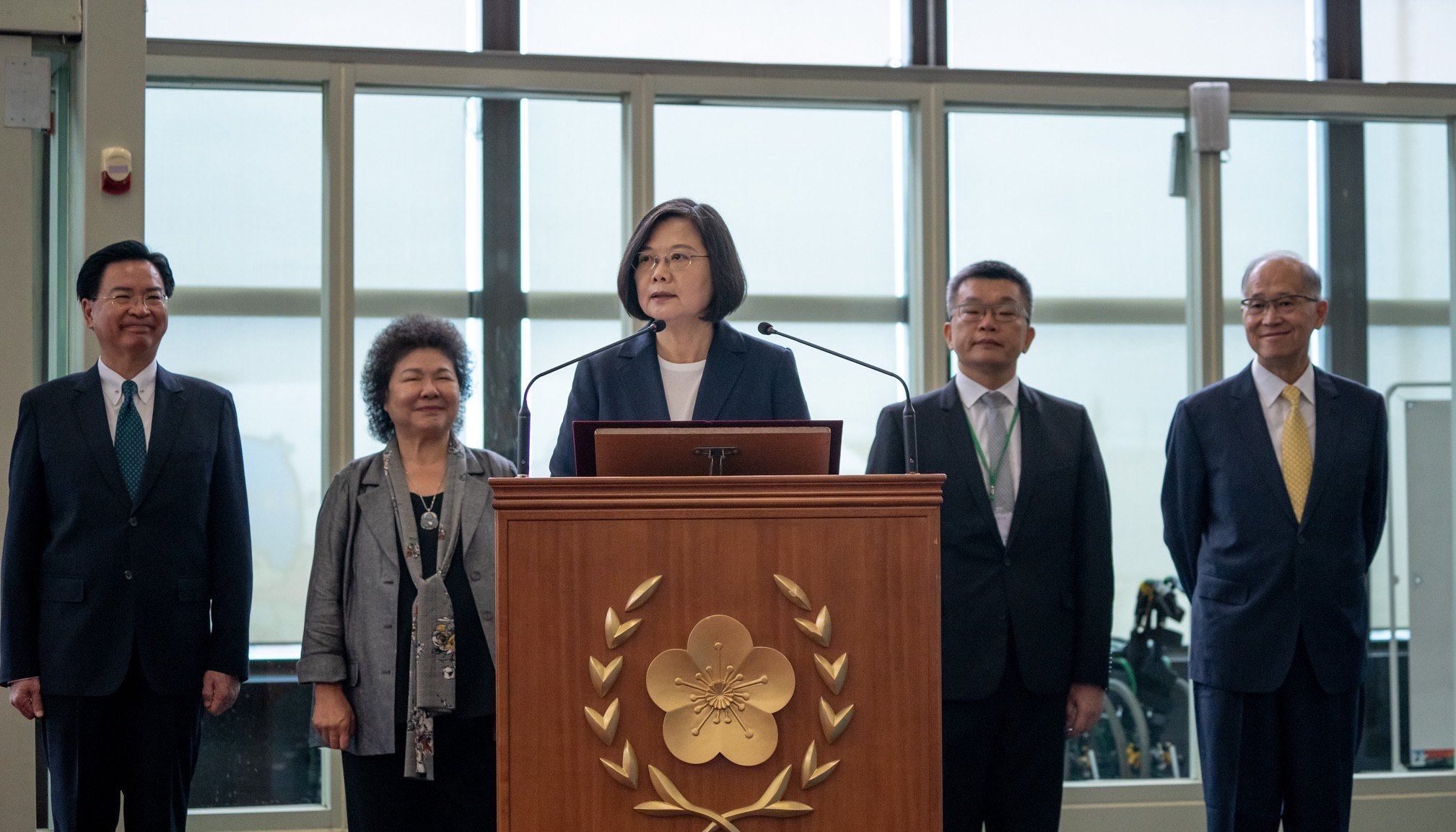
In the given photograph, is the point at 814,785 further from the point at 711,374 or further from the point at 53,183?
the point at 53,183

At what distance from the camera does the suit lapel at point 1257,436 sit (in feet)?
10.6

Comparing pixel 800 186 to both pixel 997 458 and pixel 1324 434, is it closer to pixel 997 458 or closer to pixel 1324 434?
pixel 997 458

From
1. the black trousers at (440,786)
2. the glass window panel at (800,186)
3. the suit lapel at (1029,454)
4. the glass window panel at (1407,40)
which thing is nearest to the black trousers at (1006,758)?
the suit lapel at (1029,454)

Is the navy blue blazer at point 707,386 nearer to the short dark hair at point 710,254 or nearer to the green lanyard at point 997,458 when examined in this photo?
the short dark hair at point 710,254

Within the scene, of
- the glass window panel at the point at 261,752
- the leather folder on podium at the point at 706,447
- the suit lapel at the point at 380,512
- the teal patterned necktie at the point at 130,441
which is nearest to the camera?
the leather folder on podium at the point at 706,447

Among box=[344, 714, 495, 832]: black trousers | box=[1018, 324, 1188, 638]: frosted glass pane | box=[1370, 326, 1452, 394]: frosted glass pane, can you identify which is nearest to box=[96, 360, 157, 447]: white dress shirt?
box=[344, 714, 495, 832]: black trousers

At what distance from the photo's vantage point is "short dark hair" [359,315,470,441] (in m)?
3.09

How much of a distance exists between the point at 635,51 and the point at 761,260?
0.80 meters

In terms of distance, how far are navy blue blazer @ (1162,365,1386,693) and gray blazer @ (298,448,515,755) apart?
1746 mm

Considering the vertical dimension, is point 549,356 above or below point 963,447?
above

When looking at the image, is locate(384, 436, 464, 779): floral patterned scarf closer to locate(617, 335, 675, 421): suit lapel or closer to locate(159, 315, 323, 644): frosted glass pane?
locate(617, 335, 675, 421): suit lapel

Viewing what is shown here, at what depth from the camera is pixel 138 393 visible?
10.0ft

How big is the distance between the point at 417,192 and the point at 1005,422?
2087 mm

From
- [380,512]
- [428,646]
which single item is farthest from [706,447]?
[380,512]
